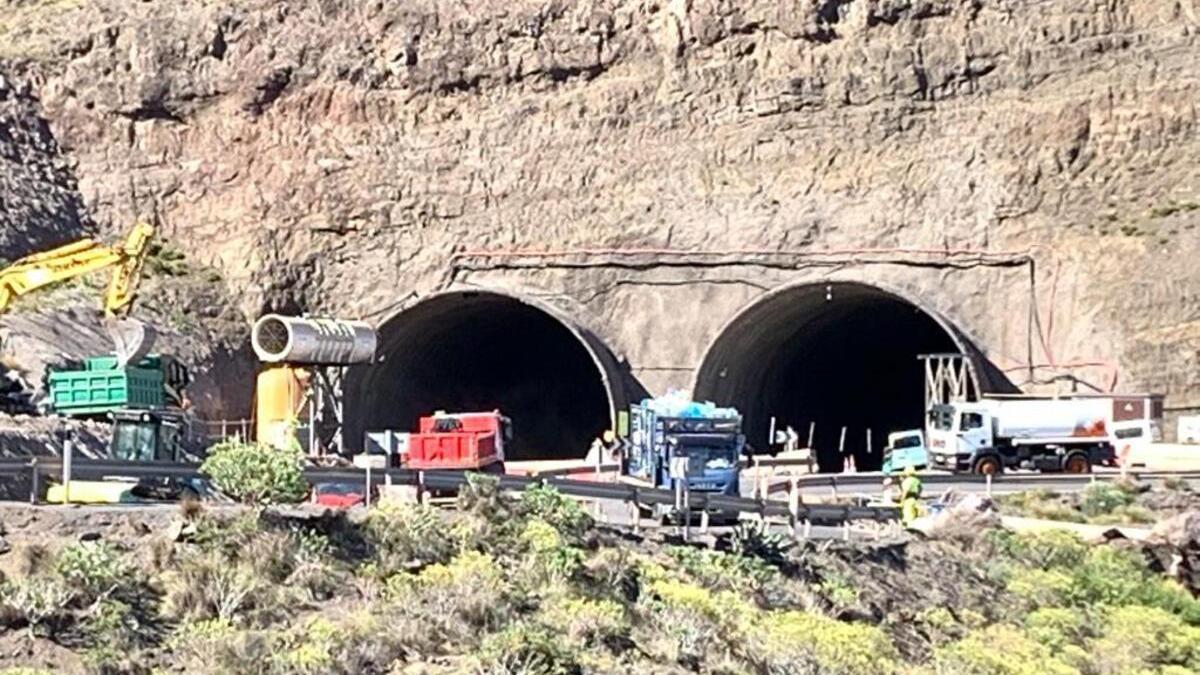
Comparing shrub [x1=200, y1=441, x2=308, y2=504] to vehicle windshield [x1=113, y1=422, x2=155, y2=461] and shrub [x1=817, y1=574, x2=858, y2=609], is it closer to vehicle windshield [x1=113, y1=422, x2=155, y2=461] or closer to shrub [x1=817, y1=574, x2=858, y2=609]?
shrub [x1=817, y1=574, x2=858, y2=609]

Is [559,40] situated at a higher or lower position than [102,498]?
higher

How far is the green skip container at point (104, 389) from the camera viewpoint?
32.4 meters

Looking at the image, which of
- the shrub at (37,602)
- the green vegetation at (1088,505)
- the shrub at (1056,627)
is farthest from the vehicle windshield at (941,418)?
the shrub at (37,602)

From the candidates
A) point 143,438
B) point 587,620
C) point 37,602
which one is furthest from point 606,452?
point 37,602

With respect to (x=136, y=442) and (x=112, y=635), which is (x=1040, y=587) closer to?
(x=136, y=442)

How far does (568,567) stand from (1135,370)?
1081 inches

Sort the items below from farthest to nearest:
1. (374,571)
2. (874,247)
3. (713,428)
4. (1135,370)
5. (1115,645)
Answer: (874,247) < (1135,370) < (713,428) < (1115,645) < (374,571)

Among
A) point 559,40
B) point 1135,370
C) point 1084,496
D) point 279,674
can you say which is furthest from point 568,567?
point 559,40

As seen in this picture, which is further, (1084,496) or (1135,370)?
(1135,370)

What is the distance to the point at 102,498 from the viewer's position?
22422 mm

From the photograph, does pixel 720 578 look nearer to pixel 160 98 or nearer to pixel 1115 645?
pixel 1115 645

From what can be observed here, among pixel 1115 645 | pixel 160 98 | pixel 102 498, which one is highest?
pixel 160 98


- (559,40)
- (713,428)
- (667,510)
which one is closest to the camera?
(667,510)

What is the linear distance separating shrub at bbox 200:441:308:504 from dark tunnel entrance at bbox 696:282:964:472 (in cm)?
2582
